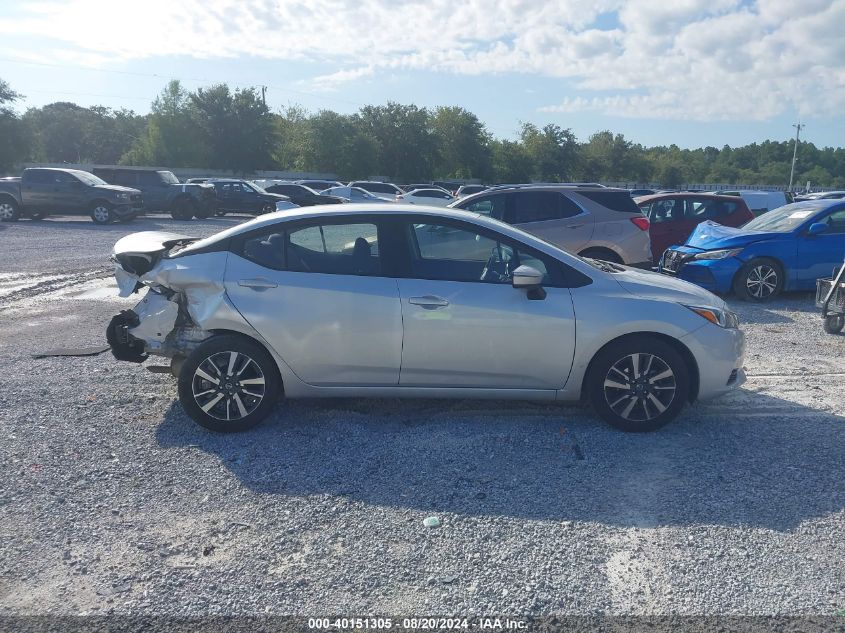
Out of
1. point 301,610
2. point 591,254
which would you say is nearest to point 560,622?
point 301,610

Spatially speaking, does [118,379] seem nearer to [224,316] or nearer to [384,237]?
[224,316]

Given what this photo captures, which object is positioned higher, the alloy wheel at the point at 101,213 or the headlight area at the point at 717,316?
the headlight area at the point at 717,316

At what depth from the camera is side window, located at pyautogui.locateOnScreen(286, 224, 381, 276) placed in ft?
17.3

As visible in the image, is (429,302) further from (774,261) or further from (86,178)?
(86,178)

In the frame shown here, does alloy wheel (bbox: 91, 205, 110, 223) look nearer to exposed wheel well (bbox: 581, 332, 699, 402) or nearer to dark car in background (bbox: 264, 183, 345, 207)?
dark car in background (bbox: 264, 183, 345, 207)

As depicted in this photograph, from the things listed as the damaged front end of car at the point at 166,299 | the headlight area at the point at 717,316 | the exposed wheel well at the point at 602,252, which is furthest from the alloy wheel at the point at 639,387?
the exposed wheel well at the point at 602,252

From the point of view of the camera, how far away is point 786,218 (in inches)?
436

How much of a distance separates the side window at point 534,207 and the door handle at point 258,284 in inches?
252

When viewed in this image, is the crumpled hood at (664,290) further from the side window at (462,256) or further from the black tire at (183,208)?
the black tire at (183,208)

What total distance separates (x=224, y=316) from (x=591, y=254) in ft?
22.9

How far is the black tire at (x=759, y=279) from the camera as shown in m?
10.6

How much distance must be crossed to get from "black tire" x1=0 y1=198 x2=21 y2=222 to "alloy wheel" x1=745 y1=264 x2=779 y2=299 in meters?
24.0

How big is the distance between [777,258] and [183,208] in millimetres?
22928

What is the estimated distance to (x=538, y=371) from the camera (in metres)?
5.21
